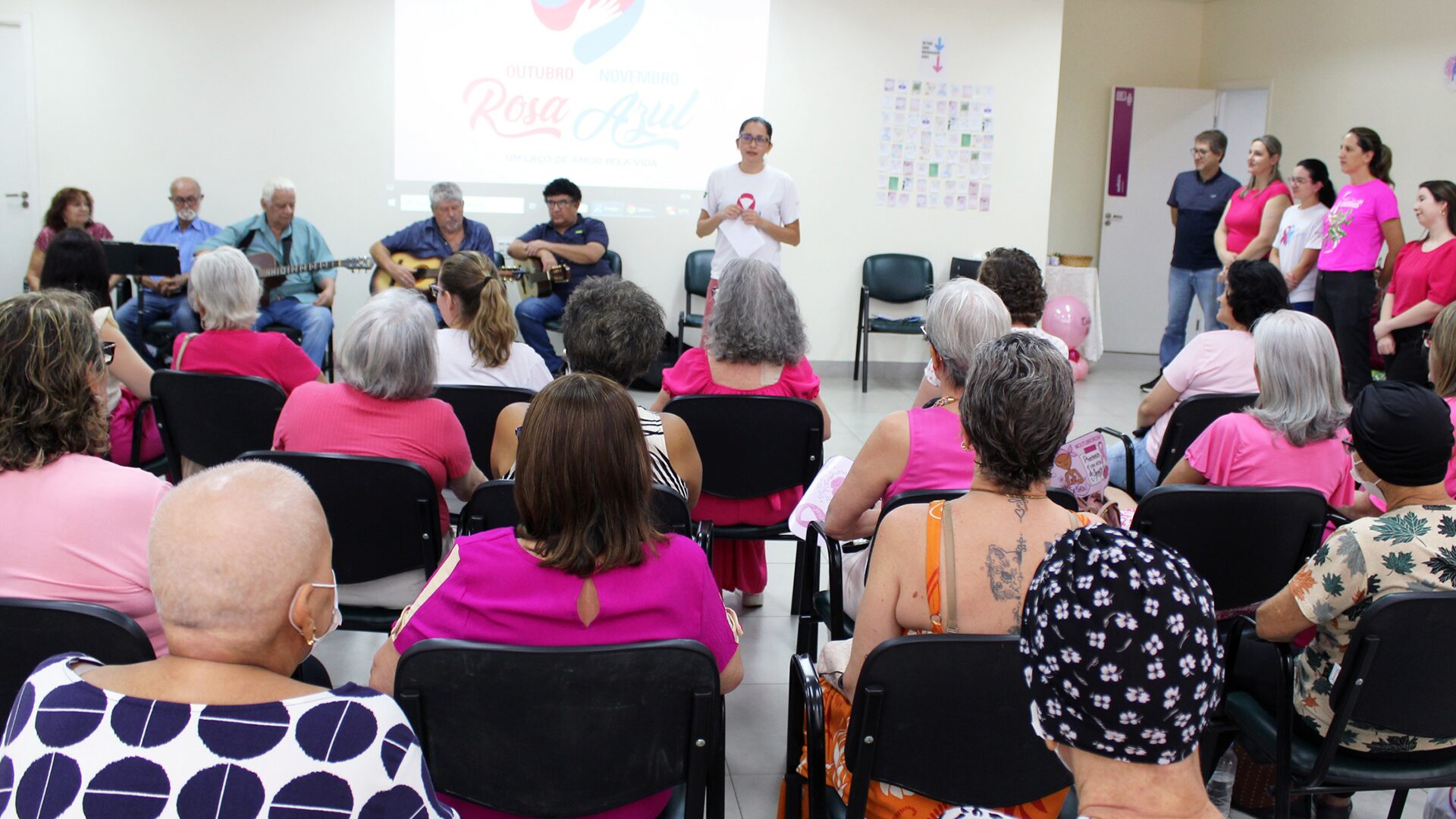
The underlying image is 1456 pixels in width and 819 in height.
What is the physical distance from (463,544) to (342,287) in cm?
577

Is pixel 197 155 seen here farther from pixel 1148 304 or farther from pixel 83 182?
pixel 1148 304

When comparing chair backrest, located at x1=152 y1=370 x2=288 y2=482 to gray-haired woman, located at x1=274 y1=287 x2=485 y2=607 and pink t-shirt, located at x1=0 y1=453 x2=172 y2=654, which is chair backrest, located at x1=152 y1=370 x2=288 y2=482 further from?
pink t-shirt, located at x1=0 y1=453 x2=172 y2=654

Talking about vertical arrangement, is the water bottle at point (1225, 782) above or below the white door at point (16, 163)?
below

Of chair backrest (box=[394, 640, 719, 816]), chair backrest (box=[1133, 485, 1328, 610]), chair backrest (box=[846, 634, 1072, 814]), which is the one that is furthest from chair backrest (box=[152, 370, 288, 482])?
chair backrest (box=[1133, 485, 1328, 610])

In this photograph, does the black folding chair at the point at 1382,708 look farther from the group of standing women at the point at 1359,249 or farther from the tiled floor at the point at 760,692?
the group of standing women at the point at 1359,249

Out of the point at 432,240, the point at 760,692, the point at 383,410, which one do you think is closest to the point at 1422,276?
the point at 760,692

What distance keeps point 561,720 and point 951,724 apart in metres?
0.58

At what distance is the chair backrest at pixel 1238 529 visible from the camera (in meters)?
2.30

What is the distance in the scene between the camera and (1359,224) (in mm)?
5859

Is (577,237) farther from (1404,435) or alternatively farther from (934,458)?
(1404,435)

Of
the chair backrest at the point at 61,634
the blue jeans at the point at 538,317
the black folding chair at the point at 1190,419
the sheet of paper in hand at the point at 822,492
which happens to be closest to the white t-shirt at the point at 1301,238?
the black folding chair at the point at 1190,419

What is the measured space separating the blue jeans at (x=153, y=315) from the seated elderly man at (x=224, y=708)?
17.4ft

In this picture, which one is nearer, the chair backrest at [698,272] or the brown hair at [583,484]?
the brown hair at [583,484]

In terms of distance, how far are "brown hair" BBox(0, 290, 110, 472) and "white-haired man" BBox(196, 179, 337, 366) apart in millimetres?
4198
